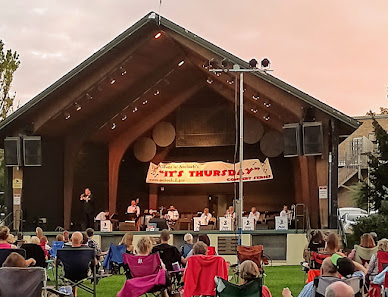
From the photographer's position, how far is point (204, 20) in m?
19.6

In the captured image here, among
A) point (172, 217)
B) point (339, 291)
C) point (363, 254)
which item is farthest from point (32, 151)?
point (339, 291)

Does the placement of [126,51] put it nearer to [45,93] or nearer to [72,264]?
[45,93]

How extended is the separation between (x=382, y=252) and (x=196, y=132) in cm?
1450

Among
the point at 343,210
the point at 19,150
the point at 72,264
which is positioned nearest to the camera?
the point at 72,264

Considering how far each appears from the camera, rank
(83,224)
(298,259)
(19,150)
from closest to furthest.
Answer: (298,259), (19,150), (83,224)

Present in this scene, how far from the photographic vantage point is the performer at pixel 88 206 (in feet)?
63.3

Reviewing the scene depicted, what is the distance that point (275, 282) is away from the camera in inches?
450

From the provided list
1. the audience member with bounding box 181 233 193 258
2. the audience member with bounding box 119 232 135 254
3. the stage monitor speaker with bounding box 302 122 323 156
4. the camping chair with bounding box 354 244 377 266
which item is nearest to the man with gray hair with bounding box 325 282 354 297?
the camping chair with bounding box 354 244 377 266

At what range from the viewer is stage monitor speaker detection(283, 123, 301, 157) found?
54.6 feet

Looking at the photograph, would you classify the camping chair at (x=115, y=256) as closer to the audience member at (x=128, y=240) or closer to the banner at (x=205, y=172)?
the audience member at (x=128, y=240)

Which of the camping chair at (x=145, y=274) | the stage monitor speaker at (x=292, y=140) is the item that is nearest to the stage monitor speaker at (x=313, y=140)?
the stage monitor speaker at (x=292, y=140)

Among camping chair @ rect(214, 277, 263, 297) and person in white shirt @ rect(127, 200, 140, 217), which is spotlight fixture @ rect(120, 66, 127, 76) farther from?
camping chair @ rect(214, 277, 263, 297)

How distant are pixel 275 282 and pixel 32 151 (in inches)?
347

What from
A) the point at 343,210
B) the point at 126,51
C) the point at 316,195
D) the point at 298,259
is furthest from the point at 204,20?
the point at 343,210
